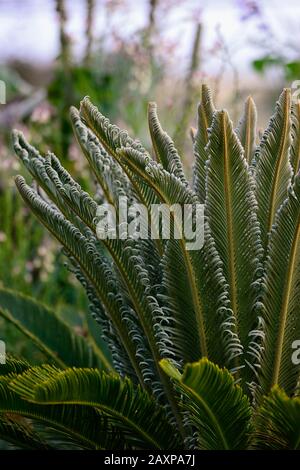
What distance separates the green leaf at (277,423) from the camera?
2.26m

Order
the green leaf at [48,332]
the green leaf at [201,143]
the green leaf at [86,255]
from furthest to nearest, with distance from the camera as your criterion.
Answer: the green leaf at [48,332]
the green leaf at [201,143]
the green leaf at [86,255]

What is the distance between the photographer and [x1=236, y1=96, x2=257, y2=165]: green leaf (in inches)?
124

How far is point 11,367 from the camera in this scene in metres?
2.81

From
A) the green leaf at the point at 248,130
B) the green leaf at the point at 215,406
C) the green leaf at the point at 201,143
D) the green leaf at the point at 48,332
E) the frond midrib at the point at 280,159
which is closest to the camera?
the green leaf at the point at 215,406

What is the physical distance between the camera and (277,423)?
93.2 inches

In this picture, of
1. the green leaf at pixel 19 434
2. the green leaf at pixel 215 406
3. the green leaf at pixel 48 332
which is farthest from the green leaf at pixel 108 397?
the green leaf at pixel 48 332

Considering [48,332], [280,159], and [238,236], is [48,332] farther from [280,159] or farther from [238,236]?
[280,159]

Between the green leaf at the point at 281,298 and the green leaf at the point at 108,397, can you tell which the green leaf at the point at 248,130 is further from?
the green leaf at the point at 108,397

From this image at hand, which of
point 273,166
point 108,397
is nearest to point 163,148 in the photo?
point 273,166

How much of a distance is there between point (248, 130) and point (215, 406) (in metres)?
1.19

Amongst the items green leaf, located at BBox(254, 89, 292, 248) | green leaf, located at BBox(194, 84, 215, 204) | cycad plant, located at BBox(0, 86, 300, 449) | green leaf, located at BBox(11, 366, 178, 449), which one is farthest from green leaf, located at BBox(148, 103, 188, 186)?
green leaf, located at BBox(11, 366, 178, 449)

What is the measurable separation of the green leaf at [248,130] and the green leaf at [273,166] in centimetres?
34

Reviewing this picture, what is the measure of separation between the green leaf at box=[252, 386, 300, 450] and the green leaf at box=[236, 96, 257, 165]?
3.55 feet

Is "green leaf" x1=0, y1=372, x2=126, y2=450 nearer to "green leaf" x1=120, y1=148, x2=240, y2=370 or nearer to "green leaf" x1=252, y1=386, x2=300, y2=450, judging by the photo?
"green leaf" x1=120, y1=148, x2=240, y2=370
